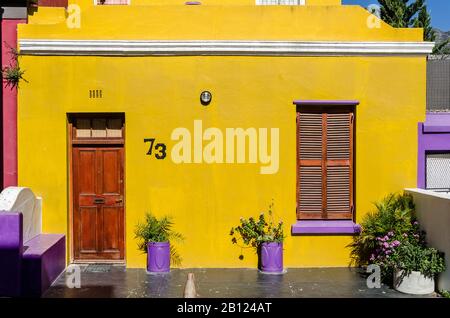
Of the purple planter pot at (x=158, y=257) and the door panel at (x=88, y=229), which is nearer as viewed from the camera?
the purple planter pot at (x=158, y=257)

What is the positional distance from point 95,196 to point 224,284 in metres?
2.69

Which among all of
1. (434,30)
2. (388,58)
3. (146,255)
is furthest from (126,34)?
(434,30)

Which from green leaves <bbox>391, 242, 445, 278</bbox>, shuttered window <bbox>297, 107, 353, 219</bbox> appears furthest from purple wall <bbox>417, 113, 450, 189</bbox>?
green leaves <bbox>391, 242, 445, 278</bbox>

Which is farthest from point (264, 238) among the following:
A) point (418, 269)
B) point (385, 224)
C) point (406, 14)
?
point (406, 14)

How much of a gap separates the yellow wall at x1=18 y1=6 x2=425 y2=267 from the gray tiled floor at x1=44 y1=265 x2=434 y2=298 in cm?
37

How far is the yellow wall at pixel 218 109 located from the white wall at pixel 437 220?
0.82 meters

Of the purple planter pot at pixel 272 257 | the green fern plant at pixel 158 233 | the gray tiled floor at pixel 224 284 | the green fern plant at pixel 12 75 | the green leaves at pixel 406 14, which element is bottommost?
the gray tiled floor at pixel 224 284

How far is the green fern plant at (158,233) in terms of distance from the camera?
339 inches

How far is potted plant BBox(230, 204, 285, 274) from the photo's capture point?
28.2ft

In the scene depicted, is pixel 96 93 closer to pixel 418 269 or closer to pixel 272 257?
pixel 272 257

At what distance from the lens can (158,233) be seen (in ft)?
28.3

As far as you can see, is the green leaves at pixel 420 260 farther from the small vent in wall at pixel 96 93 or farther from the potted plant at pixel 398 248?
the small vent in wall at pixel 96 93

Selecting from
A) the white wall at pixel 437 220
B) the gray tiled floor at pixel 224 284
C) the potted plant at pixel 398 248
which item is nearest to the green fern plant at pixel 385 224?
the potted plant at pixel 398 248

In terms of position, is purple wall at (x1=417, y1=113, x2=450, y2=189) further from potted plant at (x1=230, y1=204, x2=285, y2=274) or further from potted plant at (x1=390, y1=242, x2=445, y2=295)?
potted plant at (x1=230, y1=204, x2=285, y2=274)
